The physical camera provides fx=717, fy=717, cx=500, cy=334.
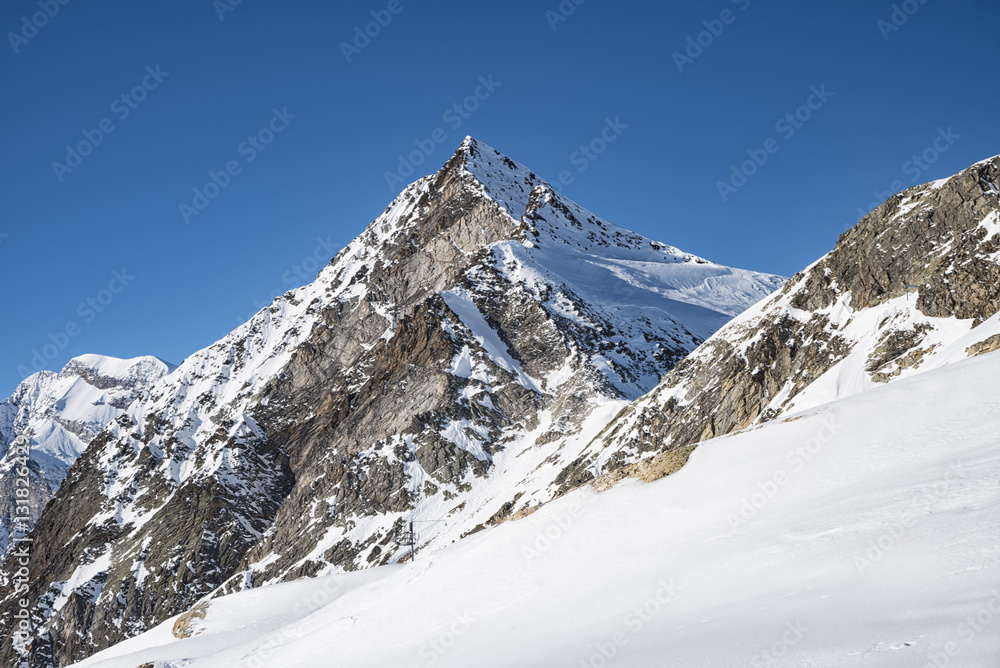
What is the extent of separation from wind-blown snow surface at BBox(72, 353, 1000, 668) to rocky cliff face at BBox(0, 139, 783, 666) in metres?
45.1

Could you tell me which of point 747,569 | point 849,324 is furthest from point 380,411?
point 747,569

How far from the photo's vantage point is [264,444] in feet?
394

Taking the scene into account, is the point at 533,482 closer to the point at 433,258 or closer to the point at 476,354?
A: the point at 476,354

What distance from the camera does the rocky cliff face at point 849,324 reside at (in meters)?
48.4

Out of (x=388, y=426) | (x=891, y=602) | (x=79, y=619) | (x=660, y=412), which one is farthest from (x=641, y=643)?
(x=79, y=619)

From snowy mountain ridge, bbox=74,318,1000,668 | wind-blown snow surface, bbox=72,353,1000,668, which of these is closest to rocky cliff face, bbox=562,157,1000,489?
snowy mountain ridge, bbox=74,318,1000,668

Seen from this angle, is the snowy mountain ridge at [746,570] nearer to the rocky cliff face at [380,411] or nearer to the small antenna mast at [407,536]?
the rocky cliff face at [380,411]

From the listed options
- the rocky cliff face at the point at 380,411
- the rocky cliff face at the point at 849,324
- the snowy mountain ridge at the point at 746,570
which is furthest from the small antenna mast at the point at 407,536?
the snowy mountain ridge at the point at 746,570

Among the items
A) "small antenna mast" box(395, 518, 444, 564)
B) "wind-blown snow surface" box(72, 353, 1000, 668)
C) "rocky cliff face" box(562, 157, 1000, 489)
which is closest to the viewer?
"wind-blown snow surface" box(72, 353, 1000, 668)

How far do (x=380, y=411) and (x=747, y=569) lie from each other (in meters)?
96.1

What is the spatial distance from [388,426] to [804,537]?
93.0 meters

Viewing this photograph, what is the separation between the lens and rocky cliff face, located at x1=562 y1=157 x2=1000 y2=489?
48.4 metres

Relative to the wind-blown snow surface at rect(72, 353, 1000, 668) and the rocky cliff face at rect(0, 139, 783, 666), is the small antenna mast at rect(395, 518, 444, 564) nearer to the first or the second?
the rocky cliff face at rect(0, 139, 783, 666)

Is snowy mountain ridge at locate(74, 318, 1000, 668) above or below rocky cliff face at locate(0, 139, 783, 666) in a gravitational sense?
below
